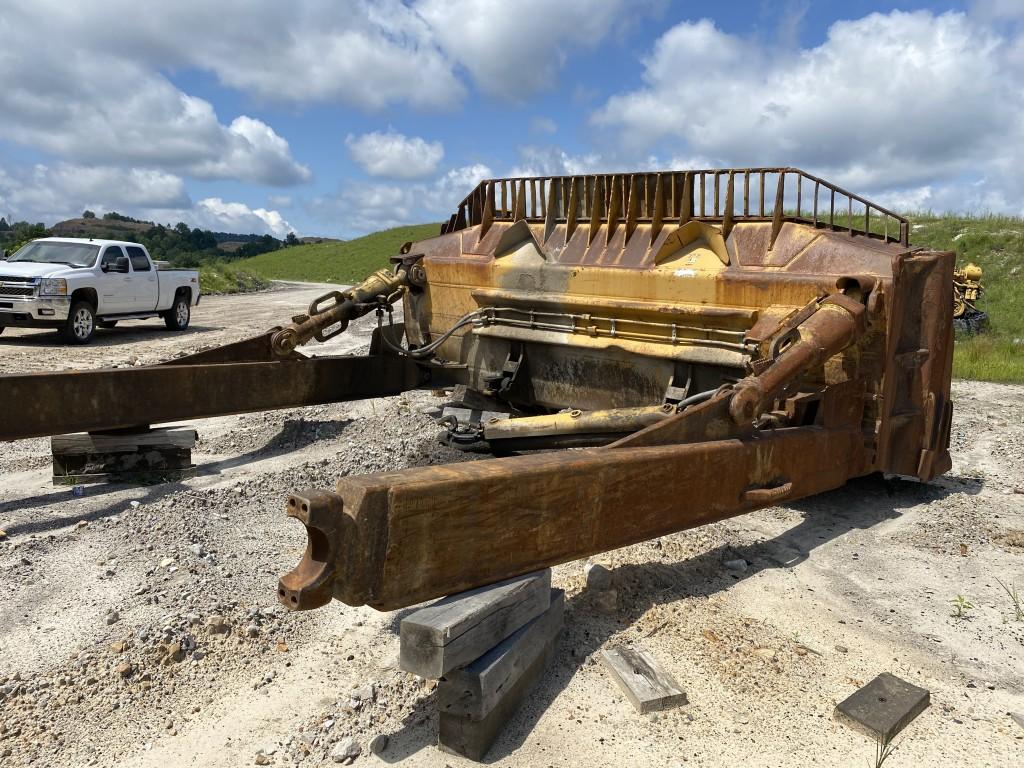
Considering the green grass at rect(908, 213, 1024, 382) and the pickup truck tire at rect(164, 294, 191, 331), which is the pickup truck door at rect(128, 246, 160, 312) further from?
the green grass at rect(908, 213, 1024, 382)

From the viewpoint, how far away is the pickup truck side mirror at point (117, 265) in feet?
50.2

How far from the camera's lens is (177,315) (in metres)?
17.3

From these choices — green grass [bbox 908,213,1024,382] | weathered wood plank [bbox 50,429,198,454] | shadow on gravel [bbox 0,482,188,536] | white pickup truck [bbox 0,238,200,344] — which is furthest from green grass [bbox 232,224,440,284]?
shadow on gravel [bbox 0,482,188,536]

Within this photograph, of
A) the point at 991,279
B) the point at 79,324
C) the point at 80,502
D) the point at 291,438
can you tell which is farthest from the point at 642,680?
the point at 991,279

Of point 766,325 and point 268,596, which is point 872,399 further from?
point 268,596

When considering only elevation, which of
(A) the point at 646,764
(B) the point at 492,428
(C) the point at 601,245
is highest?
(C) the point at 601,245

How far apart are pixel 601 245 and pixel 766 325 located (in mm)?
1806

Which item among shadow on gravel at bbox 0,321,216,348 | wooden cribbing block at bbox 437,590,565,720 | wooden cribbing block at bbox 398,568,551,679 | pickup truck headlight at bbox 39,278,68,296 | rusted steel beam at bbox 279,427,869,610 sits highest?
pickup truck headlight at bbox 39,278,68,296

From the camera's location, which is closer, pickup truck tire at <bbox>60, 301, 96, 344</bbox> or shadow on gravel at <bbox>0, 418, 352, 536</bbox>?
shadow on gravel at <bbox>0, 418, 352, 536</bbox>

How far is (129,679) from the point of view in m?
3.40

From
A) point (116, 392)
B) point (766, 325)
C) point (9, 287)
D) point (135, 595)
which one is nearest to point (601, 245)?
point (766, 325)

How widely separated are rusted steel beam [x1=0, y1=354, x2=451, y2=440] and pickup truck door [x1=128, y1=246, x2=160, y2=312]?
10.4 meters

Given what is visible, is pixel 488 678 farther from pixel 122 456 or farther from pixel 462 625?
pixel 122 456

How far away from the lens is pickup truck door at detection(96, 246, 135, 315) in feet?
50.1
